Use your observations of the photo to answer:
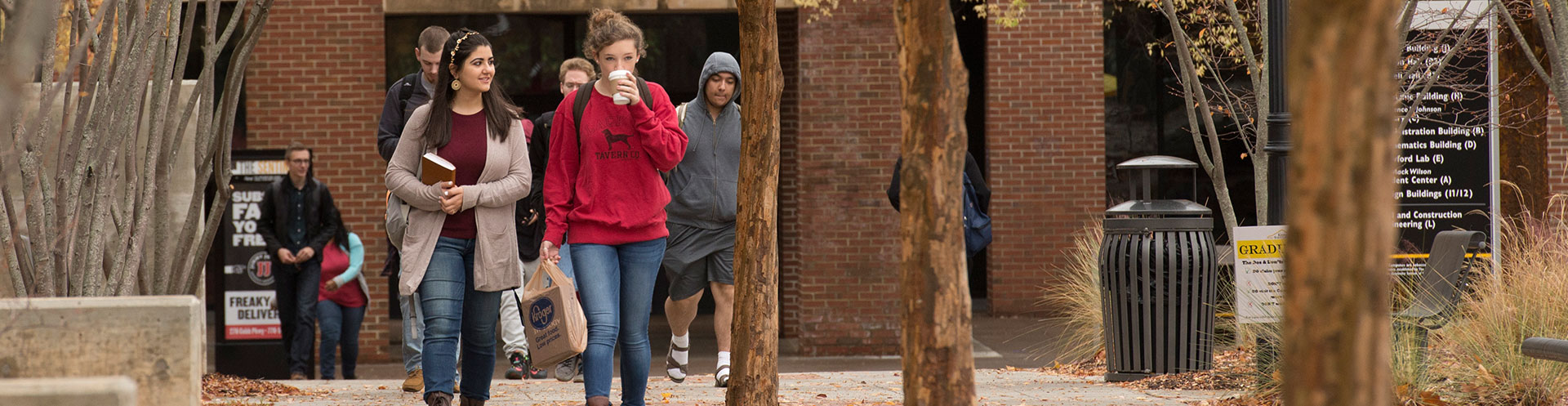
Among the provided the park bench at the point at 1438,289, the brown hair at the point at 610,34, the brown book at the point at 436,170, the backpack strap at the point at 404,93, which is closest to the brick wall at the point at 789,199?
the backpack strap at the point at 404,93

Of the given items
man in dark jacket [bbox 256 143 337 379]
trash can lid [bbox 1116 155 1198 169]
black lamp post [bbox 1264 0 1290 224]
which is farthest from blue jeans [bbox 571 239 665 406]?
man in dark jacket [bbox 256 143 337 379]

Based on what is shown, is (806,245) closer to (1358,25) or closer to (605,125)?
(605,125)

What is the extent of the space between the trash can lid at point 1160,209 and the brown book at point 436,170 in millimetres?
3638

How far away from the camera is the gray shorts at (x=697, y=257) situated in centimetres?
691

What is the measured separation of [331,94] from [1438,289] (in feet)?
27.7

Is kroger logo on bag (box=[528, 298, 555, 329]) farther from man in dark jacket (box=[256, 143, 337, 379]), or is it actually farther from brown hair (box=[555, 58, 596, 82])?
man in dark jacket (box=[256, 143, 337, 379])

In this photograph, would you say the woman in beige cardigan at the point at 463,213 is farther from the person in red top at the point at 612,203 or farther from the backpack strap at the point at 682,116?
the backpack strap at the point at 682,116

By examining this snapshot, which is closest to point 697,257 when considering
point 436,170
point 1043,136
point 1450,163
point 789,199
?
point 436,170

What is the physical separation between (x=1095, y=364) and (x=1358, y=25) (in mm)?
6903

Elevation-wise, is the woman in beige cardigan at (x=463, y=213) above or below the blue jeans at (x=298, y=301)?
above

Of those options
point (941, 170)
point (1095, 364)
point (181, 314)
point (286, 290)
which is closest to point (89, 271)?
point (181, 314)

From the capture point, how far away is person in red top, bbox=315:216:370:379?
10367 mm

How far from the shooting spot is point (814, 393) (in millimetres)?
7141

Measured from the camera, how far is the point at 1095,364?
8.81 metres
